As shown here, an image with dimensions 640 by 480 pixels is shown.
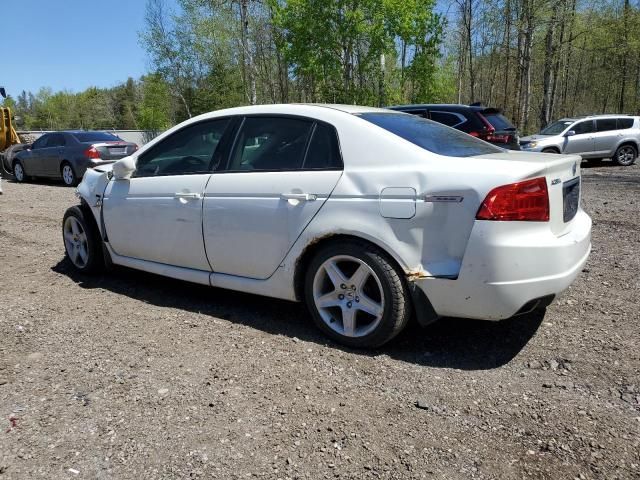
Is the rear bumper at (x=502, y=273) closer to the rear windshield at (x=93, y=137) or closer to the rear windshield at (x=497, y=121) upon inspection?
the rear windshield at (x=497, y=121)

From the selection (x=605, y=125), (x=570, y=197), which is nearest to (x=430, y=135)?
(x=570, y=197)

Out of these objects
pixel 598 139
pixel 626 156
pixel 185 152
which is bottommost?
pixel 626 156

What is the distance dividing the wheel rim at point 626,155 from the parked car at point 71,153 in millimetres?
15300

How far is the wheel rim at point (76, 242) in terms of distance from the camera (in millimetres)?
5152

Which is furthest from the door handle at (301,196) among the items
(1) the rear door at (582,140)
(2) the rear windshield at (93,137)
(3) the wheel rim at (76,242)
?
(1) the rear door at (582,140)

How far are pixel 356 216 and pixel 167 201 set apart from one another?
5.73 feet

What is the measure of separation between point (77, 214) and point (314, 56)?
77.3 ft

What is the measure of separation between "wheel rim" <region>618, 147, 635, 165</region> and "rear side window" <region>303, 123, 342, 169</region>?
17110 millimetres

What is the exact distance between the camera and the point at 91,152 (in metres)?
13.1

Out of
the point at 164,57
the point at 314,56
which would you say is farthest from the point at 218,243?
the point at 164,57

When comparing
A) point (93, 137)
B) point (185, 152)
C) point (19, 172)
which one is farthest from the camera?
point (19, 172)

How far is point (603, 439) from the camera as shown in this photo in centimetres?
246

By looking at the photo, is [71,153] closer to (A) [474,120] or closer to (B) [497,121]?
(A) [474,120]

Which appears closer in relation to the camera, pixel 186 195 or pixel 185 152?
pixel 186 195
